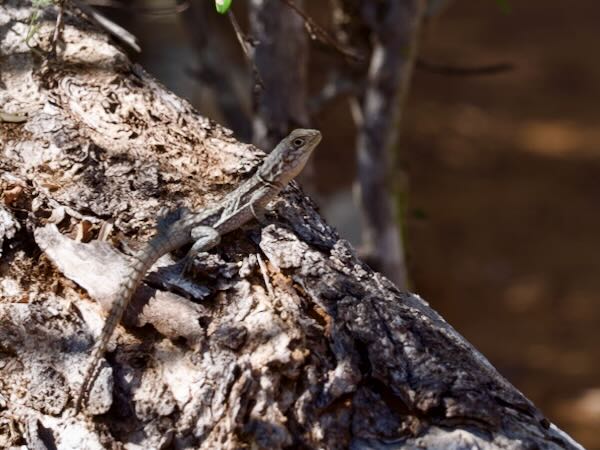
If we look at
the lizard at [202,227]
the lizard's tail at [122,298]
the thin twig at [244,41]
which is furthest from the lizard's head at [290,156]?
the lizard's tail at [122,298]

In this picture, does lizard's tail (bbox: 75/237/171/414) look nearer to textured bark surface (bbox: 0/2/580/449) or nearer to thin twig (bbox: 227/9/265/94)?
textured bark surface (bbox: 0/2/580/449)

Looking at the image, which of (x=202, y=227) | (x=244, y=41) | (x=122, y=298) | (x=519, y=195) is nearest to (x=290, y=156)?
(x=244, y=41)

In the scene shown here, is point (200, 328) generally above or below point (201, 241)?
below

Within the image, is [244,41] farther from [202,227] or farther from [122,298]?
[122,298]

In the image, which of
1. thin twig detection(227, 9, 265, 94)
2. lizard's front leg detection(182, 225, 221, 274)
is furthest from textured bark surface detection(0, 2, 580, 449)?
thin twig detection(227, 9, 265, 94)

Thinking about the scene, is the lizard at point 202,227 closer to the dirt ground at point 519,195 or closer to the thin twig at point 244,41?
the thin twig at point 244,41

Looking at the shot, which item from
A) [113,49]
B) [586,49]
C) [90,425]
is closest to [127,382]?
[90,425]
